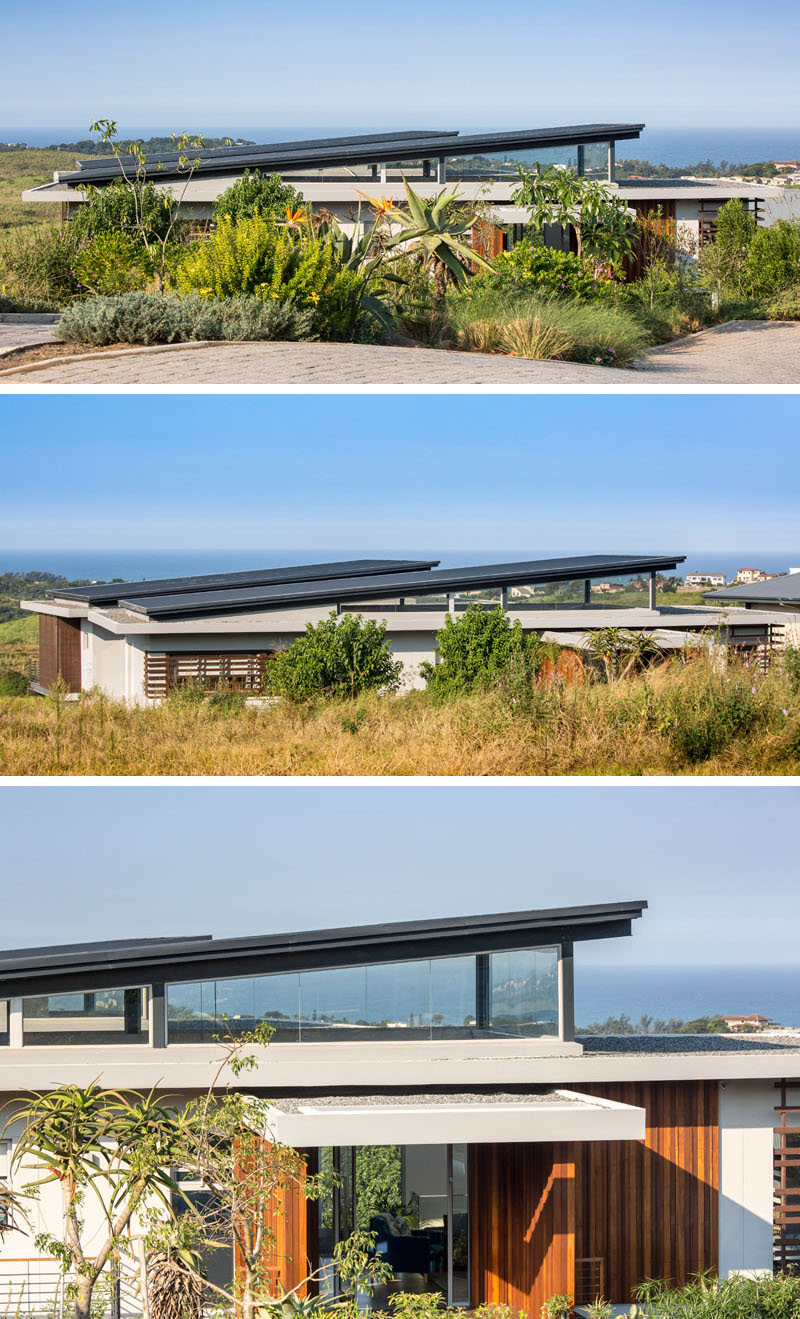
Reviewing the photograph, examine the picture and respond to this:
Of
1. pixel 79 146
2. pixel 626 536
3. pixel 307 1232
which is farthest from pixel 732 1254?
pixel 79 146

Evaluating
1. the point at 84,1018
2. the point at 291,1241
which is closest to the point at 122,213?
the point at 84,1018

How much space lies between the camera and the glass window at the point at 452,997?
12.4 meters

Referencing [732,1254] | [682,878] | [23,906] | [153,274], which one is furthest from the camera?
[682,878]

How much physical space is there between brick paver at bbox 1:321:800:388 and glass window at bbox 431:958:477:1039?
17.7 feet

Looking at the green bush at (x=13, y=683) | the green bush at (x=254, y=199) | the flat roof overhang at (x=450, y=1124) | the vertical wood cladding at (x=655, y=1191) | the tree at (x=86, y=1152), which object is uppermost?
the green bush at (x=254, y=199)

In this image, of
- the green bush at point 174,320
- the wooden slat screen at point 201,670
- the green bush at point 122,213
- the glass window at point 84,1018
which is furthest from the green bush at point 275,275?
the glass window at point 84,1018

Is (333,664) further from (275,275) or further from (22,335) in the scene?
(22,335)

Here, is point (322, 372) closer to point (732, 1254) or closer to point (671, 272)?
point (732, 1254)

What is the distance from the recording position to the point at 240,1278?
8.24 meters

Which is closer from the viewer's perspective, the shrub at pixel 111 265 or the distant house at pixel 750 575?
the shrub at pixel 111 265

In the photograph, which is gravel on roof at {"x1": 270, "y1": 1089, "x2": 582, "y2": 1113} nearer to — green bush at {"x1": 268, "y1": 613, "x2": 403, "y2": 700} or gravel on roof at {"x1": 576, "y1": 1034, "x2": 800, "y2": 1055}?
gravel on roof at {"x1": 576, "y1": 1034, "x2": 800, "y2": 1055}

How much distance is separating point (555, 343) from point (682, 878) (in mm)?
60365

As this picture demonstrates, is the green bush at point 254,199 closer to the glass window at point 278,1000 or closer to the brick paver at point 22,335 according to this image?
the brick paver at point 22,335

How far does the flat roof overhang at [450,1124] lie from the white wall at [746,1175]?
6.65 feet
